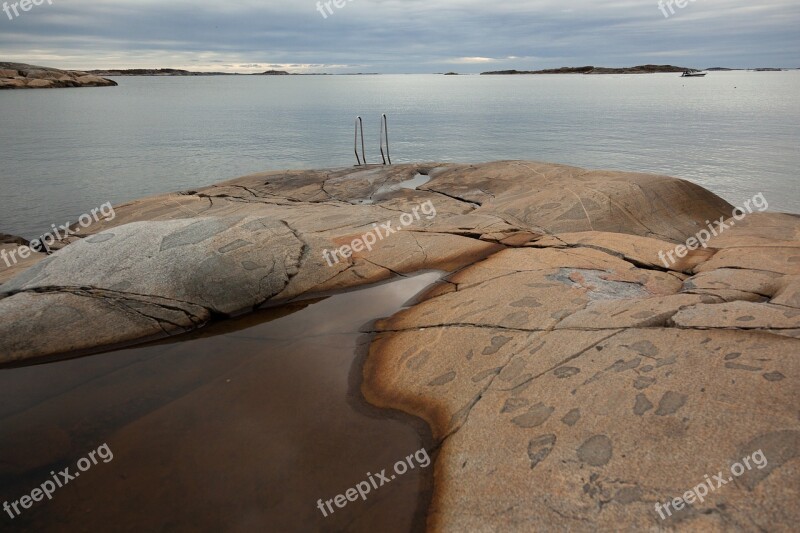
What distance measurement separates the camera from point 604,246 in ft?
27.7

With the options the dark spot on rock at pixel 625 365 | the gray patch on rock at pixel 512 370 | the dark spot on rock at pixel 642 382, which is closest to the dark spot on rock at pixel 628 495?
the dark spot on rock at pixel 642 382

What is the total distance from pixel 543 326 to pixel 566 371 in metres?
0.97

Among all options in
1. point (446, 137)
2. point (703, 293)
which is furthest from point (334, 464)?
point (446, 137)

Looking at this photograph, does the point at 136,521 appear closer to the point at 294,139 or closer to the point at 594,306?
the point at 594,306

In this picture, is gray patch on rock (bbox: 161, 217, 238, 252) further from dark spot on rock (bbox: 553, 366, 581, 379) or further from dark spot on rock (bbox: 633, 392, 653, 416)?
dark spot on rock (bbox: 633, 392, 653, 416)

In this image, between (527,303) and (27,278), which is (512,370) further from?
(27,278)

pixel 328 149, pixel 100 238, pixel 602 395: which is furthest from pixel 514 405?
pixel 328 149

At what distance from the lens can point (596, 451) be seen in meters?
3.92

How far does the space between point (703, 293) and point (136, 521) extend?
238 inches

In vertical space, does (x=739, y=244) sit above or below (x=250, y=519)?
above

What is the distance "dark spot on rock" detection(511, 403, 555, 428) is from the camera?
4402 mm

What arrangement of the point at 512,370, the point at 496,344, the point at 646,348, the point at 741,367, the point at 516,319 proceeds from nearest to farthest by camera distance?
the point at 741,367 < the point at 646,348 < the point at 512,370 < the point at 496,344 < the point at 516,319

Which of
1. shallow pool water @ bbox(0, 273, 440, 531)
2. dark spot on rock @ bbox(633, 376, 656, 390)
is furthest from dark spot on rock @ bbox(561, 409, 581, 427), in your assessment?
shallow pool water @ bbox(0, 273, 440, 531)

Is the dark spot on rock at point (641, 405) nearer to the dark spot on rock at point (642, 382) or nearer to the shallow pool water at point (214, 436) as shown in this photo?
the dark spot on rock at point (642, 382)
